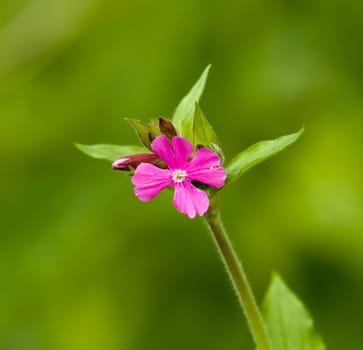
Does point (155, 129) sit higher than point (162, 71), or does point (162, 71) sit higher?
point (162, 71)

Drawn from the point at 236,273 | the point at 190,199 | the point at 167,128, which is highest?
the point at 167,128

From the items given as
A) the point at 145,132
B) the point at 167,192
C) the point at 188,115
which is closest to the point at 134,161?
the point at 145,132

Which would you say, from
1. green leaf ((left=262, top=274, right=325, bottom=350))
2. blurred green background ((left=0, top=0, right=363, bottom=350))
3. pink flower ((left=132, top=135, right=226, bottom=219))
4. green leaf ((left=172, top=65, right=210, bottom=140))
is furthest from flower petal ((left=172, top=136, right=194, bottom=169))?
blurred green background ((left=0, top=0, right=363, bottom=350))

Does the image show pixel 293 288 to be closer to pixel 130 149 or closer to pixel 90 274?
pixel 90 274

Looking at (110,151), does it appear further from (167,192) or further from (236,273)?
(167,192)

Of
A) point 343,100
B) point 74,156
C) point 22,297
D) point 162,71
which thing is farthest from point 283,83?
point 22,297

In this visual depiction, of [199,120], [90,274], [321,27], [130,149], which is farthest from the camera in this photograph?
[321,27]

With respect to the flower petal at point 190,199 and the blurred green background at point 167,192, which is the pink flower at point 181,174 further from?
the blurred green background at point 167,192
